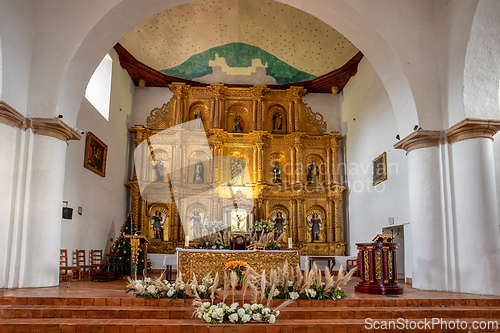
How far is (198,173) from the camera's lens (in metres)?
16.1

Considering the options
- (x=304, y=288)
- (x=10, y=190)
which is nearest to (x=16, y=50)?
(x=10, y=190)

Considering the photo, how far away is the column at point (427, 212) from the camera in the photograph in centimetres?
895

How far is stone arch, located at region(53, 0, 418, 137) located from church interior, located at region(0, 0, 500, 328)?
3 centimetres

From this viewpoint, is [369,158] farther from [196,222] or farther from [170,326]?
[170,326]

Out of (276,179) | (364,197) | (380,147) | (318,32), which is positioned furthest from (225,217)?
(318,32)

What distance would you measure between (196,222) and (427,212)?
8513 millimetres

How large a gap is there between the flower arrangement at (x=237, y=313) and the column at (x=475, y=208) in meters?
4.65

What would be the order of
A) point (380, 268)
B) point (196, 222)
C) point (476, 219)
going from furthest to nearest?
point (196, 222), point (476, 219), point (380, 268)

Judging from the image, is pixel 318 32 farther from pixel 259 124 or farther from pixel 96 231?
pixel 96 231

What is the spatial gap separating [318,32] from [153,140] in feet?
22.4

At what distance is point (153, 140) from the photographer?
16.2 metres

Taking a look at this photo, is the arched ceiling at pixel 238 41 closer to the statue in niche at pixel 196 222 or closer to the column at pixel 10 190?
the statue in niche at pixel 196 222

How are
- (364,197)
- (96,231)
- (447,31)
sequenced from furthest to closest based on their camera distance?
(364,197) → (96,231) → (447,31)

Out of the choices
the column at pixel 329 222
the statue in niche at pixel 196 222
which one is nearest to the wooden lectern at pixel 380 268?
the column at pixel 329 222
